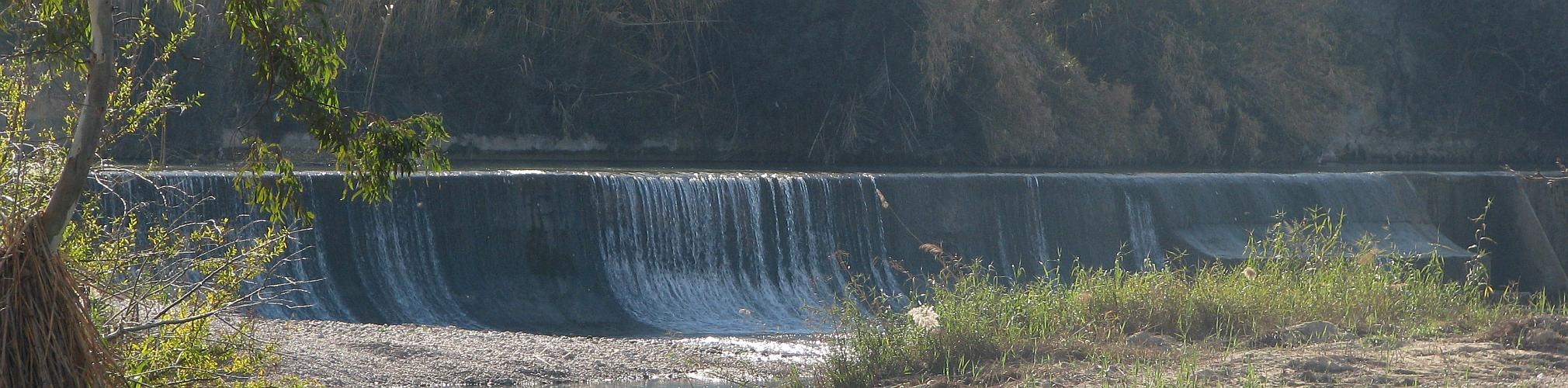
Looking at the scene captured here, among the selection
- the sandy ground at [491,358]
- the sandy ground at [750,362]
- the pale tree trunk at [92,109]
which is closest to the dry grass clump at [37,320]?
the pale tree trunk at [92,109]

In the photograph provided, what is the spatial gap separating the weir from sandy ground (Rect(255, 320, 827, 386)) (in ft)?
5.23

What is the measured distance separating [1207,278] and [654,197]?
6.80m

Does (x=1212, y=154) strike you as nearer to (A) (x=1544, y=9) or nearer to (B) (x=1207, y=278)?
(A) (x=1544, y=9)

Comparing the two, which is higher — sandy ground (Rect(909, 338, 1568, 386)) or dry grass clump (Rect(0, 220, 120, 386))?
dry grass clump (Rect(0, 220, 120, 386))

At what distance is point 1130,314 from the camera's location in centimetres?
A: 833

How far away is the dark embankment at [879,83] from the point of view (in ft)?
67.6

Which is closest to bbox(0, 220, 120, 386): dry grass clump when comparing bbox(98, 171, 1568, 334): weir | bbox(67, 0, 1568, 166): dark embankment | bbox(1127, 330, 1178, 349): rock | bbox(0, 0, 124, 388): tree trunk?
bbox(0, 0, 124, 388): tree trunk

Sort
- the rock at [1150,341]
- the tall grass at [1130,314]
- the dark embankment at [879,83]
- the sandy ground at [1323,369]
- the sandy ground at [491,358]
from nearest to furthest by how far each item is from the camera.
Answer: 1. the sandy ground at [1323,369]
2. the tall grass at [1130,314]
3. the rock at [1150,341]
4. the sandy ground at [491,358]
5. the dark embankment at [879,83]

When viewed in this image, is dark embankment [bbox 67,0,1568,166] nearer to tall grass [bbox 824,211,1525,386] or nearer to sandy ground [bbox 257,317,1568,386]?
sandy ground [bbox 257,317,1568,386]

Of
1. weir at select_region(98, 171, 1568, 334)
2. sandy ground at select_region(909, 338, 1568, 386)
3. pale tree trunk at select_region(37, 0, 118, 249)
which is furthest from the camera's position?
weir at select_region(98, 171, 1568, 334)

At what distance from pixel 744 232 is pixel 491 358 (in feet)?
17.9

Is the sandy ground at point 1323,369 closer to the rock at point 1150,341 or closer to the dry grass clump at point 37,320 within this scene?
the rock at point 1150,341

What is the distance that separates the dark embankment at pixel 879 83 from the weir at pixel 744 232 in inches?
196

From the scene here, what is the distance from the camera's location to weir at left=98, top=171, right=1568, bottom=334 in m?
12.9
